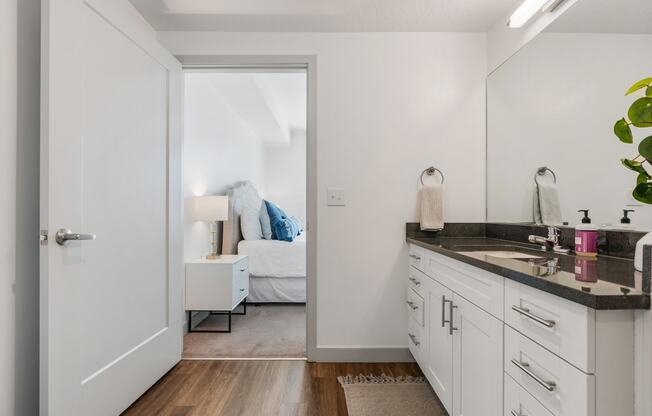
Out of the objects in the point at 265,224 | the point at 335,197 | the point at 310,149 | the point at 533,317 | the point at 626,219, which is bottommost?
the point at 533,317

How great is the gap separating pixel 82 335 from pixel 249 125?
13.8ft

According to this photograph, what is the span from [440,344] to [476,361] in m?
0.40

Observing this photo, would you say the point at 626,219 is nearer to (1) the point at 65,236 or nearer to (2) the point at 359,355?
(2) the point at 359,355

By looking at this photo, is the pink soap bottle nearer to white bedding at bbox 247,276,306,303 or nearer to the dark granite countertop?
the dark granite countertop

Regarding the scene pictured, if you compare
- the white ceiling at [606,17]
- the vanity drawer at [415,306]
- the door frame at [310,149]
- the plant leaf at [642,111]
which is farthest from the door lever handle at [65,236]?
the white ceiling at [606,17]

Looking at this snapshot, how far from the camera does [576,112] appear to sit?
1.62 metres

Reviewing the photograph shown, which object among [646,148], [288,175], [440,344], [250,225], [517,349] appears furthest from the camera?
[288,175]

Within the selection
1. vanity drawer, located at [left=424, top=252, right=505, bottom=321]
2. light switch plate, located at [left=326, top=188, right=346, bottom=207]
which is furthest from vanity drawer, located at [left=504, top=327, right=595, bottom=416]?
light switch plate, located at [left=326, top=188, right=346, bottom=207]

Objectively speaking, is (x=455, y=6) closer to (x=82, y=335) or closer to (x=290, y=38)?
(x=290, y=38)

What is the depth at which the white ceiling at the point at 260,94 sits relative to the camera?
337cm

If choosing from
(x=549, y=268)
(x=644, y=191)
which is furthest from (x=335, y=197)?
(x=644, y=191)

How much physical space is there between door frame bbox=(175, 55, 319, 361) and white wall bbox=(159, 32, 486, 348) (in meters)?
0.04

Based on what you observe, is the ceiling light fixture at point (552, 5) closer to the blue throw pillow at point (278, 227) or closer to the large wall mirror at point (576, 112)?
the large wall mirror at point (576, 112)

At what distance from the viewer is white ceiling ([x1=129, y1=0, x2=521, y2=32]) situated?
6.95ft
